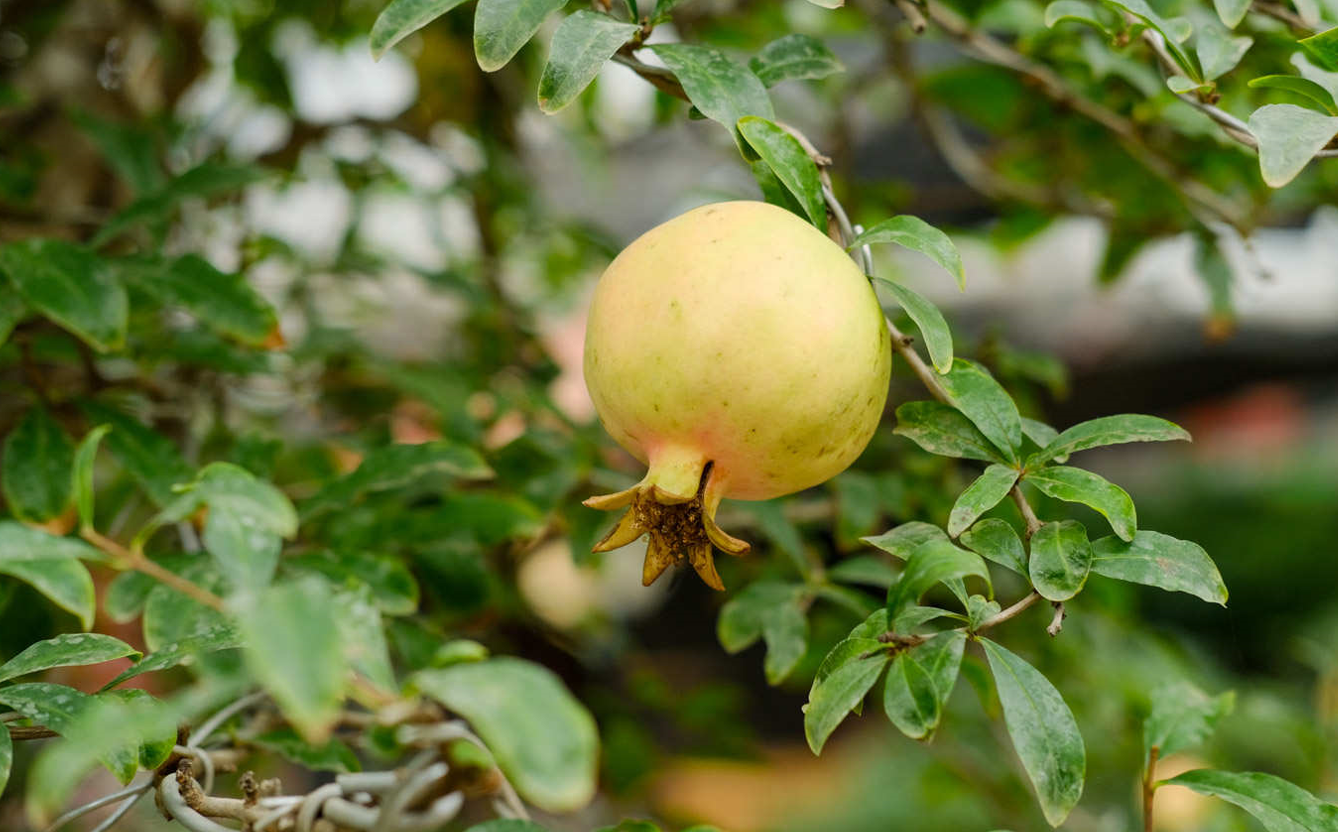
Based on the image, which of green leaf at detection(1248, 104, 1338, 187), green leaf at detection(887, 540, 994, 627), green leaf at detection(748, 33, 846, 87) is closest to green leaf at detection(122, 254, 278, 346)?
green leaf at detection(748, 33, 846, 87)

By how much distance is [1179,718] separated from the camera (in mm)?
562

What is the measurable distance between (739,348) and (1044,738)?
20 centimetres

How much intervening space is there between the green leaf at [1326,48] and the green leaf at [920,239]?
0.20 meters

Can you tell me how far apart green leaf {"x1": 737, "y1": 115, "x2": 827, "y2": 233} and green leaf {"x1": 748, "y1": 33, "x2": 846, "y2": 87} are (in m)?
0.09

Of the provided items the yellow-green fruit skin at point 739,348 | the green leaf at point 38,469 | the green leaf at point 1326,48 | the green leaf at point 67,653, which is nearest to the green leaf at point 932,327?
the yellow-green fruit skin at point 739,348

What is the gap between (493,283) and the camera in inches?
48.9

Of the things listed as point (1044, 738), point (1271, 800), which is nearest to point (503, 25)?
point (1044, 738)

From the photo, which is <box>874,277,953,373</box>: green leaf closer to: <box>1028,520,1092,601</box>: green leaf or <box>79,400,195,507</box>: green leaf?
<box>1028,520,1092,601</box>: green leaf

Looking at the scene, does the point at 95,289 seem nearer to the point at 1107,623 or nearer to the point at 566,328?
the point at 1107,623

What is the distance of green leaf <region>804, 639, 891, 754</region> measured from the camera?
15.9 inches

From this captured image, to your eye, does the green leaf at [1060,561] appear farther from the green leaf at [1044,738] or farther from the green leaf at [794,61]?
the green leaf at [794,61]

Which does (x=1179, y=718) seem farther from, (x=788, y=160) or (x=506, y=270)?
(x=506, y=270)

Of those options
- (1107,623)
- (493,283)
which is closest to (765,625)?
(1107,623)

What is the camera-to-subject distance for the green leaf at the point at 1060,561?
419 millimetres
